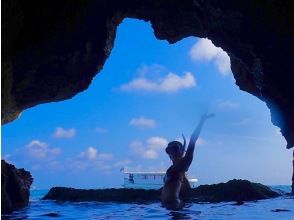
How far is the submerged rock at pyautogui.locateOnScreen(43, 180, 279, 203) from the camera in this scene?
61.8 ft

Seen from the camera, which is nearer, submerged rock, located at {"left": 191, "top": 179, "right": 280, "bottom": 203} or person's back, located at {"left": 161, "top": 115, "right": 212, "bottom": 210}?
person's back, located at {"left": 161, "top": 115, "right": 212, "bottom": 210}

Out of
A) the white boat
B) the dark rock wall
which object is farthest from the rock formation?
the white boat

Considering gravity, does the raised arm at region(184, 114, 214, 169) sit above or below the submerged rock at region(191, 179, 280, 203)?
above

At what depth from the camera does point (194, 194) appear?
20.2 metres

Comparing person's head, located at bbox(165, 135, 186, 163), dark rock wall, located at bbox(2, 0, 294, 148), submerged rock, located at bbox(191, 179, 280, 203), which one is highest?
dark rock wall, located at bbox(2, 0, 294, 148)

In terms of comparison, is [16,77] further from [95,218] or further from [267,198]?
[267,198]

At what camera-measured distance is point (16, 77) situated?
9.71m

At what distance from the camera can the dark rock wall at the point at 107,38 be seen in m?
8.87

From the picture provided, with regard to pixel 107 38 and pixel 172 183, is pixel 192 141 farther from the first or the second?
pixel 107 38

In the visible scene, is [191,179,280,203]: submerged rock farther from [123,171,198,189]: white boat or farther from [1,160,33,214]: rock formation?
[123,171,198,189]: white boat

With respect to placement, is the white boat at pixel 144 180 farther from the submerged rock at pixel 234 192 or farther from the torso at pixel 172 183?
the torso at pixel 172 183

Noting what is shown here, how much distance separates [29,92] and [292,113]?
7.52 meters

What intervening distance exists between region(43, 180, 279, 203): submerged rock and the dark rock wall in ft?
26.5

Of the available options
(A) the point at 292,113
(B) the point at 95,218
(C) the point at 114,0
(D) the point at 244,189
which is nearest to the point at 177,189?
(B) the point at 95,218
